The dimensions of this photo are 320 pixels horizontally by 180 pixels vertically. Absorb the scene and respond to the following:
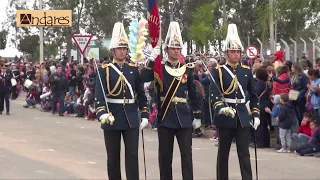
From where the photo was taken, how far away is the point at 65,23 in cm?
4078

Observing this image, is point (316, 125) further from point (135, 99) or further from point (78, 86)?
point (78, 86)

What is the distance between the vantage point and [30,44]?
209ft

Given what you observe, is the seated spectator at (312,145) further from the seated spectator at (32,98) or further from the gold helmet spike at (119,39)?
the seated spectator at (32,98)

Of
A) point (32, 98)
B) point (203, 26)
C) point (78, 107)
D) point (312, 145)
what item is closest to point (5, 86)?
point (78, 107)

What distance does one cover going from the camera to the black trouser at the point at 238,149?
9.14 meters

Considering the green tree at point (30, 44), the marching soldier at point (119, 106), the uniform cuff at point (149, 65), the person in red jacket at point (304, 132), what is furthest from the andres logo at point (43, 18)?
the uniform cuff at point (149, 65)

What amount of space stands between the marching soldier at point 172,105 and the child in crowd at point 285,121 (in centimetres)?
561

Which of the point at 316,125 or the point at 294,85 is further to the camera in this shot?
the point at 294,85

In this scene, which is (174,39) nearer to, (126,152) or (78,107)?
(126,152)

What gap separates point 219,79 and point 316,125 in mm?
5293

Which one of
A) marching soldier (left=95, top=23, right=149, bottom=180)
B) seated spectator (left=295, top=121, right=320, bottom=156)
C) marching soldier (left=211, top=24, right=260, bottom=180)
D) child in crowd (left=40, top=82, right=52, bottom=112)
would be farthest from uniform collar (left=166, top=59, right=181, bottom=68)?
child in crowd (left=40, top=82, right=52, bottom=112)

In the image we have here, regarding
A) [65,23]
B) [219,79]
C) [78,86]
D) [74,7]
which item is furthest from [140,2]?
[219,79]

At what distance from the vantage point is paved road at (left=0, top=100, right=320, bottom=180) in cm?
1148

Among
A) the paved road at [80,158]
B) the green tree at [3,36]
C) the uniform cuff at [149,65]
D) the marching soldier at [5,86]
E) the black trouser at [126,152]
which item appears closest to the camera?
the black trouser at [126,152]
